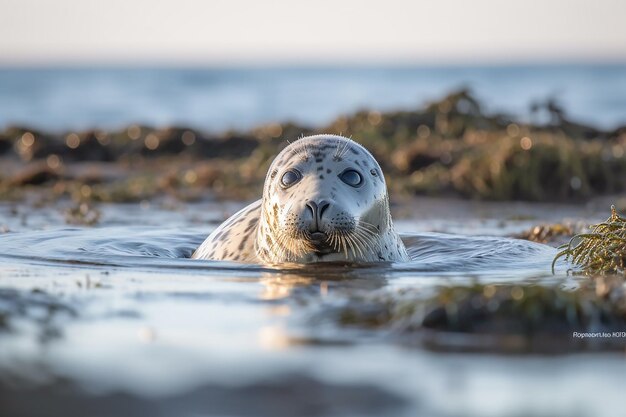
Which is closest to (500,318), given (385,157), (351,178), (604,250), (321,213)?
(321,213)

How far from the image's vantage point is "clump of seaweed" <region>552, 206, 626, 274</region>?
7.30 metres

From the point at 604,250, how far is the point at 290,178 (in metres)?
1.92

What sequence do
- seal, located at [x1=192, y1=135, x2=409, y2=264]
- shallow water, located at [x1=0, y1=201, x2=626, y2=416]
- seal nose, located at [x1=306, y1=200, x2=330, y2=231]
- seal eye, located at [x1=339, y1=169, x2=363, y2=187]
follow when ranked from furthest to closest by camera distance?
seal eye, located at [x1=339, y1=169, x2=363, y2=187] → seal, located at [x1=192, y1=135, x2=409, y2=264] → seal nose, located at [x1=306, y1=200, x2=330, y2=231] → shallow water, located at [x1=0, y1=201, x2=626, y2=416]

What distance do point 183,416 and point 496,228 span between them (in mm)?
6963

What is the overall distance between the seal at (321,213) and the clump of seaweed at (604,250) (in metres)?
1.15

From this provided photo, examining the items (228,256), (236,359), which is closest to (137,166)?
(228,256)

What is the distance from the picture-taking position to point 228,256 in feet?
27.1

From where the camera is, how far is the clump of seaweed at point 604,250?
730 cm

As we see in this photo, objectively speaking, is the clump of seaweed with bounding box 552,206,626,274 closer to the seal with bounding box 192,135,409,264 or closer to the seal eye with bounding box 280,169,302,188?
the seal with bounding box 192,135,409,264

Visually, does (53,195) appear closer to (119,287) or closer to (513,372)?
(119,287)

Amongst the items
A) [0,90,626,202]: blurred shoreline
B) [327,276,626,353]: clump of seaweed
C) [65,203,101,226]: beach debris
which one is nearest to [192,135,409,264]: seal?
[327,276,626,353]: clump of seaweed

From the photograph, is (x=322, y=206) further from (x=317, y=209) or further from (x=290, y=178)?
(x=290, y=178)

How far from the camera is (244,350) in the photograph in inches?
206

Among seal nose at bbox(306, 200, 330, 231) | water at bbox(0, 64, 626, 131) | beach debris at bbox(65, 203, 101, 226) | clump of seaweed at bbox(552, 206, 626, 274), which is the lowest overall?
clump of seaweed at bbox(552, 206, 626, 274)
